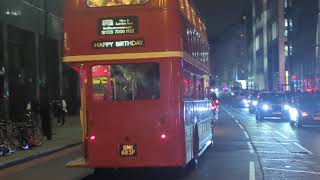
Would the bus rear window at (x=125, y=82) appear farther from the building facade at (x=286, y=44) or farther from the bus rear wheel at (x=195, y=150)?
the building facade at (x=286, y=44)

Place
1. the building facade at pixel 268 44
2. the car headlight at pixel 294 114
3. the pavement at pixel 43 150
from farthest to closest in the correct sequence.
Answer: the building facade at pixel 268 44, the car headlight at pixel 294 114, the pavement at pixel 43 150

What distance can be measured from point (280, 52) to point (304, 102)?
257 feet

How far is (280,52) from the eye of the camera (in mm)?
108812

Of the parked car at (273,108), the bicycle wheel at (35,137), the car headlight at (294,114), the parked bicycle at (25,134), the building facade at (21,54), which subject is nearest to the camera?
the parked bicycle at (25,134)

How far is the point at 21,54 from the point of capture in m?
35.6

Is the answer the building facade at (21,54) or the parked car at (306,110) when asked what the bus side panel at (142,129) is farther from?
the parked car at (306,110)

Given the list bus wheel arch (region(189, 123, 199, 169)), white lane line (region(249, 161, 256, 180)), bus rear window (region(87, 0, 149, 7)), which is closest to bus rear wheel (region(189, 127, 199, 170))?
bus wheel arch (region(189, 123, 199, 169))

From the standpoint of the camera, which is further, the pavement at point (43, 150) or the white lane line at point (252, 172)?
the pavement at point (43, 150)

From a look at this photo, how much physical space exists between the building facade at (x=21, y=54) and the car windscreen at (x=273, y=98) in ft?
42.6

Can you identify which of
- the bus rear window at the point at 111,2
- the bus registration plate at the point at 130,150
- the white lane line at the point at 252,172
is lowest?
the white lane line at the point at 252,172

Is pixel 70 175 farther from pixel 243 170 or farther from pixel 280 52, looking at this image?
pixel 280 52

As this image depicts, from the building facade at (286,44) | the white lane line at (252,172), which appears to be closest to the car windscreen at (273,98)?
the building facade at (286,44)

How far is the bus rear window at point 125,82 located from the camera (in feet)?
42.3

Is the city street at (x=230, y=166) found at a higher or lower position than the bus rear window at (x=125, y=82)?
lower
